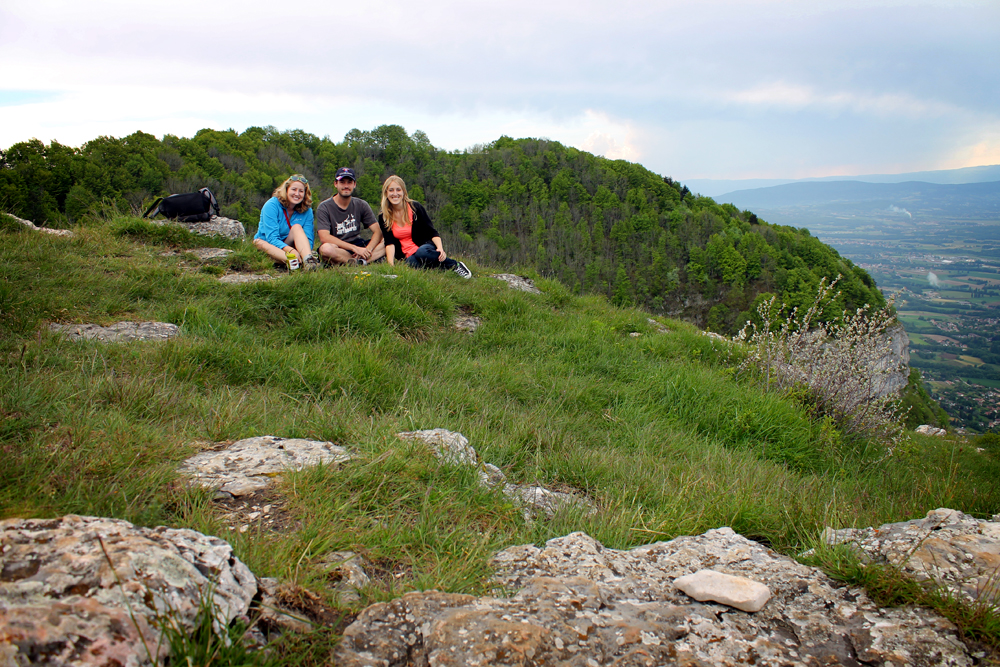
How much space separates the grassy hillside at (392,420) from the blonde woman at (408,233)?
2.96 ft

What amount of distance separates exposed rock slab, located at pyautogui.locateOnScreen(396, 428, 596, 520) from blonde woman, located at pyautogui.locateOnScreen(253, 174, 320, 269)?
4.81m

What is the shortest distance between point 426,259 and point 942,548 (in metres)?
6.56

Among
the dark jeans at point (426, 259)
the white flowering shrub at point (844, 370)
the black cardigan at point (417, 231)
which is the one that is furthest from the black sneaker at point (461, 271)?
the white flowering shrub at point (844, 370)

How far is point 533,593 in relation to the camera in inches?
60.9

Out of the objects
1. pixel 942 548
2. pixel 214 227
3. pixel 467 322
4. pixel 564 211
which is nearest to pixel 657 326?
pixel 467 322

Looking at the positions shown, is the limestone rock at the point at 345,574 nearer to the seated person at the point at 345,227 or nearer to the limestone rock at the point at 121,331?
the limestone rock at the point at 121,331

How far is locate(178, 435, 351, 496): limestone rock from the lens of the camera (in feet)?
6.91

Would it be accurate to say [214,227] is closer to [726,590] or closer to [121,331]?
[121,331]

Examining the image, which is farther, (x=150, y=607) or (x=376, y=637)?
(x=376, y=637)

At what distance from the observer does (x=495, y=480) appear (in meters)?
2.59

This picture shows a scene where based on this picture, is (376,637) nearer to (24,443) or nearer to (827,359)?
(24,443)

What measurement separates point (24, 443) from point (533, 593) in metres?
2.14

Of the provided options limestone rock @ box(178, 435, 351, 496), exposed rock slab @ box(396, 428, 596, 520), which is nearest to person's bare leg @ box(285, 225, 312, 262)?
limestone rock @ box(178, 435, 351, 496)

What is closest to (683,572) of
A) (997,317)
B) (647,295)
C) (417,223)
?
(417,223)
